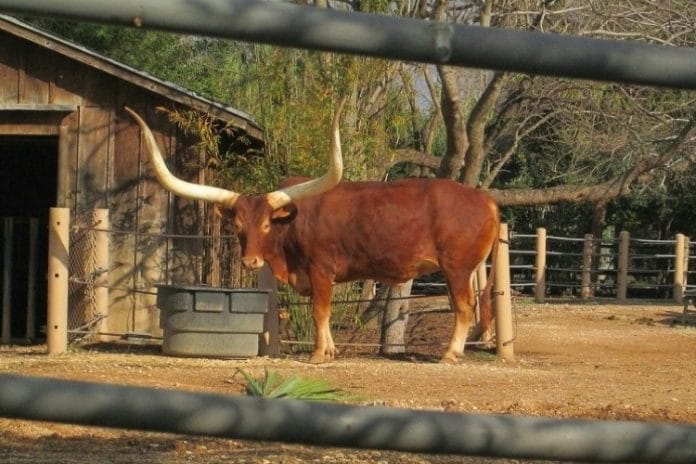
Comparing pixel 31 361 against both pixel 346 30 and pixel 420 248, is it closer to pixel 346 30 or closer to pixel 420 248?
pixel 420 248

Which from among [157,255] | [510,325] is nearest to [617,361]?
[510,325]

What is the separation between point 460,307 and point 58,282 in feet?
12.5

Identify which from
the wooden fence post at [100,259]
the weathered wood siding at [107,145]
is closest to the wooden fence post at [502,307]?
the weathered wood siding at [107,145]

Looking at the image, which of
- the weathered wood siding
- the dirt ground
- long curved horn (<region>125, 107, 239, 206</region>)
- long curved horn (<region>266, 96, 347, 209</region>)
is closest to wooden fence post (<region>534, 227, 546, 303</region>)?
the dirt ground

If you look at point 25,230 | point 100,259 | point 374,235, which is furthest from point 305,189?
point 25,230

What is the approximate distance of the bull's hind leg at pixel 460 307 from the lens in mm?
12369

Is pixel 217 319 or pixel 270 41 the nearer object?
pixel 270 41

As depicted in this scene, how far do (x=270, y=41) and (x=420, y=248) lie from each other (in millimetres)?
11090

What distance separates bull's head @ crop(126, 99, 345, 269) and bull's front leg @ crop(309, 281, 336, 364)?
67 centimetres

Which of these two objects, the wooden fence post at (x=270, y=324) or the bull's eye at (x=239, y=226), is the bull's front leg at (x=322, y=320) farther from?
the bull's eye at (x=239, y=226)

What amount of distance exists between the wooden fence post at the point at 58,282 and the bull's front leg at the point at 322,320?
2360 mm

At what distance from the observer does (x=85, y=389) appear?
3.88 feet

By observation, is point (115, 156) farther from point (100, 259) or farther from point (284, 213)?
point (284, 213)

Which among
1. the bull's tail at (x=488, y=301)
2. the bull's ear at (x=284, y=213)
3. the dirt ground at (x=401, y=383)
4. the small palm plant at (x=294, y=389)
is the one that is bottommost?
the dirt ground at (x=401, y=383)
